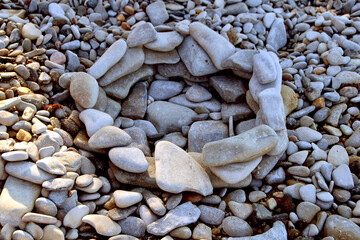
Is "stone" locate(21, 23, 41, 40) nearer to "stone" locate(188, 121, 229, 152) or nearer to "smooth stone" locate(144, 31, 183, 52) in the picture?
"smooth stone" locate(144, 31, 183, 52)

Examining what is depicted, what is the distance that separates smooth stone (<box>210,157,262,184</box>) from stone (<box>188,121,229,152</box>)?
31 centimetres

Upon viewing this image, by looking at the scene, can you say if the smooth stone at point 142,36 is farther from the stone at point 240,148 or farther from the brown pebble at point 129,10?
the stone at point 240,148

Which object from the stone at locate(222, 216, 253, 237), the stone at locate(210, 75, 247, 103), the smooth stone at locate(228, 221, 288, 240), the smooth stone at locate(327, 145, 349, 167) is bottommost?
the stone at locate(222, 216, 253, 237)

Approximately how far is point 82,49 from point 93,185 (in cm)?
110

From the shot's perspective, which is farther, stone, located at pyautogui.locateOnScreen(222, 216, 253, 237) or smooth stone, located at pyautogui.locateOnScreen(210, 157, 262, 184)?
smooth stone, located at pyautogui.locateOnScreen(210, 157, 262, 184)

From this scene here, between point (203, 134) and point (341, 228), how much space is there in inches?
33.7

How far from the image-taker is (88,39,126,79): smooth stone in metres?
2.20

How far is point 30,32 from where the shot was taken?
2.37m

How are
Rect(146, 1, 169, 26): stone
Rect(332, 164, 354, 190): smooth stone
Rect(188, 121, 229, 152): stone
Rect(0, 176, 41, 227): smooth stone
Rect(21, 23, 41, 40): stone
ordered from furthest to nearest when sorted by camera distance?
Rect(146, 1, 169, 26): stone < Rect(21, 23, 41, 40): stone < Rect(188, 121, 229, 152): stone < Rect(332, 164, 354, 190): smooth stone < Rect(0, 176, 41, 227): smooth stone

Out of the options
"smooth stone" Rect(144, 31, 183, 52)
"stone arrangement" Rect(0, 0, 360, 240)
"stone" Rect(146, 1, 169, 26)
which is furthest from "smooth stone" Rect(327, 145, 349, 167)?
"stone" Rect(146, 1, 169, 26)

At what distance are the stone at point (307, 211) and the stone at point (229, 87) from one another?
75 cm

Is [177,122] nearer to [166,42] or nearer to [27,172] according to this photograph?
[166,42]

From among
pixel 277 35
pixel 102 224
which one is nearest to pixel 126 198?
pixel 102 224

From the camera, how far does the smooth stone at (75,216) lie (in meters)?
1.59
